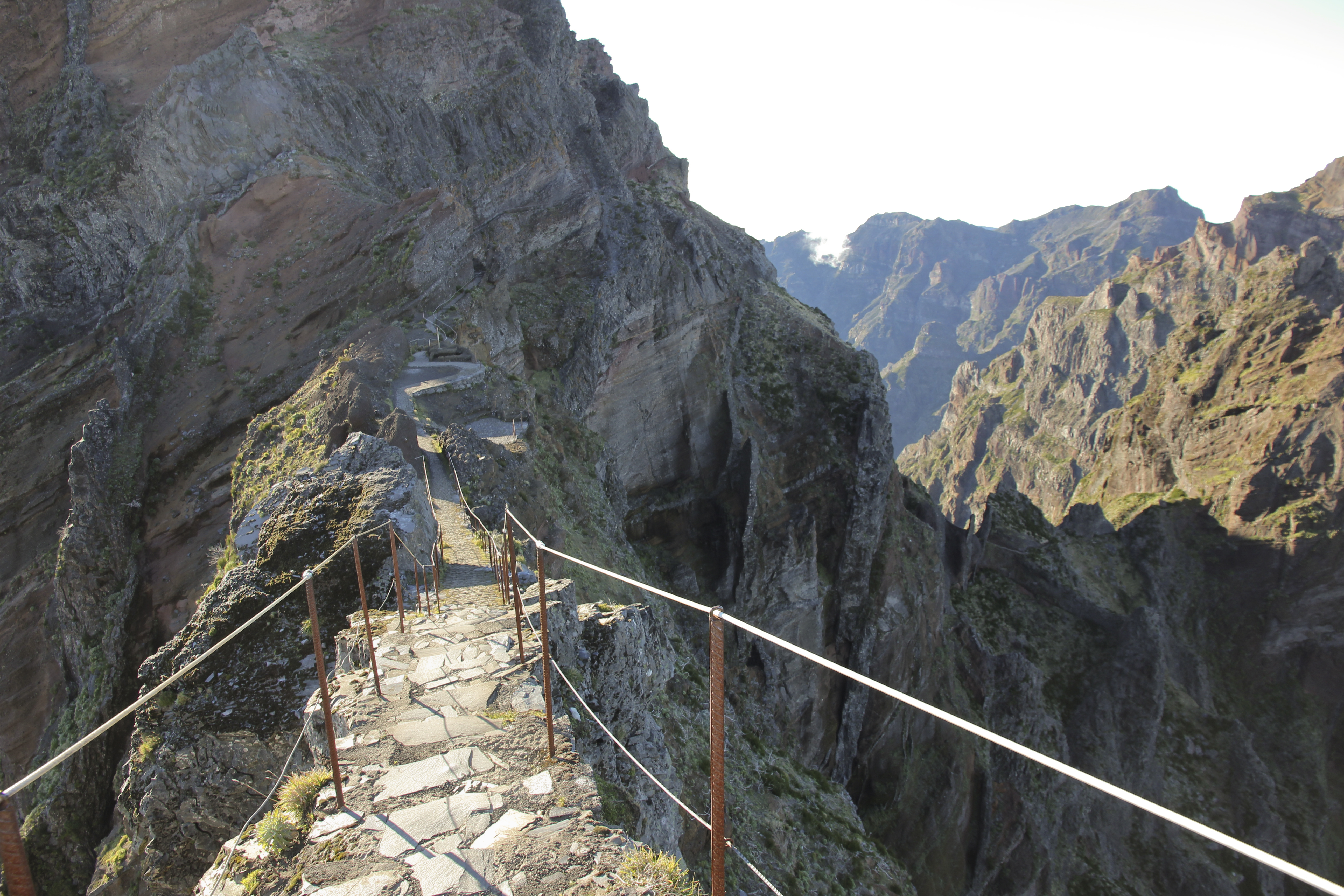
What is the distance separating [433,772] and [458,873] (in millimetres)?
1036

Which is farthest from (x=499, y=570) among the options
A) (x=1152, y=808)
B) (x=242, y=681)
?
(x=1152, y=808)

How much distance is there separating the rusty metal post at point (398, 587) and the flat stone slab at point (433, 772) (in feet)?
7.25

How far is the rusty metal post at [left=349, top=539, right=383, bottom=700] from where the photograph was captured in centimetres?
578

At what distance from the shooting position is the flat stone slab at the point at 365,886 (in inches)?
152

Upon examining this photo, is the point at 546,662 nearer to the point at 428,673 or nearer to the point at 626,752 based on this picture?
the point at 626,752

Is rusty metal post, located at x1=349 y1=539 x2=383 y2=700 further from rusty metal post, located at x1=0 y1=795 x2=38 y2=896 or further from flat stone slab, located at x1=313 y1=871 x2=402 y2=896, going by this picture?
rusty metal post, located at x1=0 y1=795 x2=38 y2=896

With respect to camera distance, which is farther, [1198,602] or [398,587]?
[1198,602]

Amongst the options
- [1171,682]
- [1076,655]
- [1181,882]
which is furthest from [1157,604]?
[1181,882]

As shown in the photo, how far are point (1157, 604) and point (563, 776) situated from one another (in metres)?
51.2

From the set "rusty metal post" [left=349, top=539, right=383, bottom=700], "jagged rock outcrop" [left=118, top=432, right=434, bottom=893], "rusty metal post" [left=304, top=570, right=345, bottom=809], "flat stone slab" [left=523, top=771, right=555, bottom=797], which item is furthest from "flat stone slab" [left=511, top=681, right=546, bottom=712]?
"jagged rock outcrop" [left=118, top=432, right=434, bottom=893]

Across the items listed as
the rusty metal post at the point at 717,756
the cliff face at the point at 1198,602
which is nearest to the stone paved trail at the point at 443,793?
the rusty metal post at the point at 717,756

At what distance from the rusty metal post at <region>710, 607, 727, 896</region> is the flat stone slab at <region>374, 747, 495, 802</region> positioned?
1.99 m

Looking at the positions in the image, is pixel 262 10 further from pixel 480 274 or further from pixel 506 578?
pixel 506 578

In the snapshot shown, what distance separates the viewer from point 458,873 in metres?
3.96
